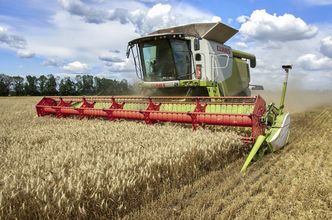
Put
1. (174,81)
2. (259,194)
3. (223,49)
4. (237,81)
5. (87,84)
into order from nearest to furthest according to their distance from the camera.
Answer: (259,194) < (174,81) < (223,49) < (237,81) < (87,84)

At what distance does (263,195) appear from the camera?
339 centimetres

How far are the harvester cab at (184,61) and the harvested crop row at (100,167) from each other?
261 cm

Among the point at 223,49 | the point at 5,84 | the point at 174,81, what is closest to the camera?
the point at 174,81

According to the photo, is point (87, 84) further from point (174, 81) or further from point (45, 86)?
point (174, 81)

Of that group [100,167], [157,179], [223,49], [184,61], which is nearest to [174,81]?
[184,61]

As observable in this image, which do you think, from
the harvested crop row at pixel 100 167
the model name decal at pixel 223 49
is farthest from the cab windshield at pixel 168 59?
the harvested crop row at pixel 100 167

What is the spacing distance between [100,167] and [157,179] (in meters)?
0.59

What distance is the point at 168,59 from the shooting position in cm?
812

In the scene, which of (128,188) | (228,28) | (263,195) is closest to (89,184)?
(128,188)

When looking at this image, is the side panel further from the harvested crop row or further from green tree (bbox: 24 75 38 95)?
green tree (bbox: 24 75 38 95)

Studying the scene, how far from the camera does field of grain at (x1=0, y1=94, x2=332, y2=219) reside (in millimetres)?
2650

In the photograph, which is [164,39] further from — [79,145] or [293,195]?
[293,195]

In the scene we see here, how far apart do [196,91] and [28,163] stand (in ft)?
17.1

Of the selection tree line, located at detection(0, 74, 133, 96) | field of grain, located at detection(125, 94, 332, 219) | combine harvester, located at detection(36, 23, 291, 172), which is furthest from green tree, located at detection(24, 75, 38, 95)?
field of grain, located at detection(125, 94, 332, 219)
